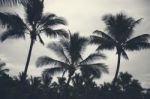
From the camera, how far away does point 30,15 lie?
26281mm

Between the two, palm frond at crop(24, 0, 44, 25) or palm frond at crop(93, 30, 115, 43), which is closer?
palm frond at crop(24, 0, 44, 25)

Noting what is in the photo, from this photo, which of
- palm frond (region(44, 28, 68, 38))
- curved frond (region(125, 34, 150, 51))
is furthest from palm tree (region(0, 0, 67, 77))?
curved frond (region(125, 34, 150, 51))

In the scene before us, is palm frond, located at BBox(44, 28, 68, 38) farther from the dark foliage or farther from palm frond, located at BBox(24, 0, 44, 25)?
the dark foliage

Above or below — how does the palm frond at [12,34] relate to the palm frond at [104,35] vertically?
below

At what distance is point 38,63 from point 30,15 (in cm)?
538

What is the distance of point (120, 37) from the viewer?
28453 mm

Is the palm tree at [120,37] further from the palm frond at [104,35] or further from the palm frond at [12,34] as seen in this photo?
the palm frond at [12,34]

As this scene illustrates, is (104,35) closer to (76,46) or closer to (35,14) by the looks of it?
(76,46)

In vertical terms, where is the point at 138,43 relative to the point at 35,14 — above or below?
below

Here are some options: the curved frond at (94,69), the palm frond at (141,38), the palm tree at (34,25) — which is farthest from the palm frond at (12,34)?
the palm frond at (141,38)

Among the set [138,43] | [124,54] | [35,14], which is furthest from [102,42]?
[35,14]

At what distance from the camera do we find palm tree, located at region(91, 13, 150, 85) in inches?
1112

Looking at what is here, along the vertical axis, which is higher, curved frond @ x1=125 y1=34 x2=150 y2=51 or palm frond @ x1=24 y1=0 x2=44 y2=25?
palm frond @ x1=24 y1=0 x2=44 y2=25

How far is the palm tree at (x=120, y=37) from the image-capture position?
28.2m
